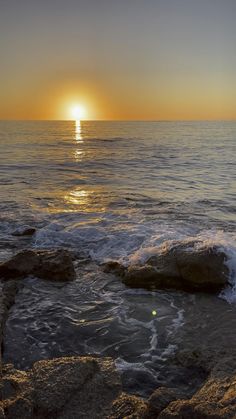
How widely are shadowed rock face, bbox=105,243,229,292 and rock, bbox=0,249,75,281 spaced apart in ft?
3.97

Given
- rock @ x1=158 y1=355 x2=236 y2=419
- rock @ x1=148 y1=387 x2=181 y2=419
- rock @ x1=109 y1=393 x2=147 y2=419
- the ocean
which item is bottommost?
the ocean

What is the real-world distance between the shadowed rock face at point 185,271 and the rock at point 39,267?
1210 mm

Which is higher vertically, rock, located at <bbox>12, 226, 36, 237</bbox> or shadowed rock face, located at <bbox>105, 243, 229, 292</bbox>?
shadowed rock face, located at <bbox>105, 243, 229, 292</bbox>

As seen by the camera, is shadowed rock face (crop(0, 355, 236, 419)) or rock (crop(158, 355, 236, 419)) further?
shadowed rock face (crop(0, 355, 236, 419))

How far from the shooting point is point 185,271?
7.71 m

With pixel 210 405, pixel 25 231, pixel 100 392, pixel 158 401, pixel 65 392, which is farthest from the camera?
pixel 25 231

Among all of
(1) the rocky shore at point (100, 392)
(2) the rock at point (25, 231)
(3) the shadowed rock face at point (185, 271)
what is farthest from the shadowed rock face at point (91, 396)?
(2) the rock at point (25, 231)

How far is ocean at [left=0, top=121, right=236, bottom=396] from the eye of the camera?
562 cm

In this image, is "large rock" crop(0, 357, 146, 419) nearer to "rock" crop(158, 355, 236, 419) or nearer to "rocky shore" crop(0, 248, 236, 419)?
"rocky shore" crop(0, 248, 236, 419)

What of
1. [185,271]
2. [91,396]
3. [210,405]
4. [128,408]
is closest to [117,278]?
[185,271]

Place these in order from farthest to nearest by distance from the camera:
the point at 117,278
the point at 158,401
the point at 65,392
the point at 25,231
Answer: the point at 25,231 < the point at 117,278 < the point at 65,392 < the point at 158,401

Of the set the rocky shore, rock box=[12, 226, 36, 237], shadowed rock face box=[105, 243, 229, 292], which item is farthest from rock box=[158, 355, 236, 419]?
rock box=[12, 226, 36, 237]

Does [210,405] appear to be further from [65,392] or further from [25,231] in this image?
[25,231]

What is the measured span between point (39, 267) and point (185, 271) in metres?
2.93
